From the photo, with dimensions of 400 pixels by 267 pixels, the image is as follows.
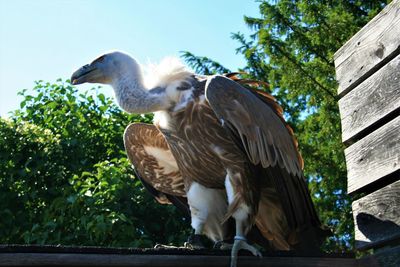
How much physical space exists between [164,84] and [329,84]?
369 cm

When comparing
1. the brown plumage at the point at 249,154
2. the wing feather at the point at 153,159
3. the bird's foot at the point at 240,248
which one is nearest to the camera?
the bird's foot at the point at 240,248

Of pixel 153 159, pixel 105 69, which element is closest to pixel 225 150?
pixel 153 159

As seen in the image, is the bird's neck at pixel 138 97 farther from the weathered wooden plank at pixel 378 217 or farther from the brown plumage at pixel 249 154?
the weathered wooden plank at pixel 378 217

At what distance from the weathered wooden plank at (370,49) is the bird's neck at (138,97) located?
0.96 metres

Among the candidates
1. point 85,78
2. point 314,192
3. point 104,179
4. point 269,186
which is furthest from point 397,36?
point 314,192

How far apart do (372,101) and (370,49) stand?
24 cm

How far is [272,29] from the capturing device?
26.0 ft

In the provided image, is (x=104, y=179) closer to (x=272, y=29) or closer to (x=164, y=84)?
(x=164, y=84)

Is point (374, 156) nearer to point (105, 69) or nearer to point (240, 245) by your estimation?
point (240, 245)

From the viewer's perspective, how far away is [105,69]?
381 cm

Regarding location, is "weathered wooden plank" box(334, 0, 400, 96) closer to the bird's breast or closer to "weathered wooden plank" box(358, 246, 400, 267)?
the bird's breast

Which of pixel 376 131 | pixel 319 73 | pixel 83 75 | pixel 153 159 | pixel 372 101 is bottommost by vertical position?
pixel 376 131

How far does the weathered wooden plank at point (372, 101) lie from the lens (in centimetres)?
275

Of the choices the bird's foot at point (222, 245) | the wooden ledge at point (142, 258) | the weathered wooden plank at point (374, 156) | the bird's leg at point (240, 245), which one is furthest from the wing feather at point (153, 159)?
the weathered wooden plank at point (374, 156)
